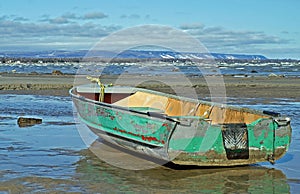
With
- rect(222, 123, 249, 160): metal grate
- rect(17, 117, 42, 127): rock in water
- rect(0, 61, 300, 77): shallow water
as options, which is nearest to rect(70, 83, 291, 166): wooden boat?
rect(222, 123, 249, 160): metal grate

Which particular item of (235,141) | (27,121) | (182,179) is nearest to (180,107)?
(235,141)

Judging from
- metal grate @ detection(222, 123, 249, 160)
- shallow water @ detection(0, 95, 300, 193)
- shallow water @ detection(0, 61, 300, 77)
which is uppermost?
metal grate @ detection(222, 123, 249, 160)

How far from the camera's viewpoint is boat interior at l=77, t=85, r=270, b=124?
9594mm

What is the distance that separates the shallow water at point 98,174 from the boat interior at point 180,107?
1026 millimetres

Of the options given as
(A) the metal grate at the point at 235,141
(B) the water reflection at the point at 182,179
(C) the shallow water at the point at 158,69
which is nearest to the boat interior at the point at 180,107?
(A) the metal grate at the point at 235,141

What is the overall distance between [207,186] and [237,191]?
19.1 inches

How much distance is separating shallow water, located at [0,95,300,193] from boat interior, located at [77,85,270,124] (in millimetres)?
1026

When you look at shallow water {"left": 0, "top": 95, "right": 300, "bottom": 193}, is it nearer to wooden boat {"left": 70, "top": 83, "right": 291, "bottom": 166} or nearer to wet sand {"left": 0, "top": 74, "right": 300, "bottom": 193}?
wet sand {"left": 0, "top": 74, "right": 300, "bottom": 193}

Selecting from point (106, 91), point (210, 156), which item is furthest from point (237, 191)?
point (106, 91)

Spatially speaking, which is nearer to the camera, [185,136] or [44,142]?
[185,136]

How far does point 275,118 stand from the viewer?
8383 mm

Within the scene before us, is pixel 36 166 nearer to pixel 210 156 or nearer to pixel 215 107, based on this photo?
pixel 210 156

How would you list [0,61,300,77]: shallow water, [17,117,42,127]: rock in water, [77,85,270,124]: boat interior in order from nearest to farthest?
[77,85,270,124]: boat interior < [17,117,42,127]: rock in water < [0,61,300,77]: shallow water

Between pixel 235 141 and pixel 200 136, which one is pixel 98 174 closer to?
pixel 200 136
